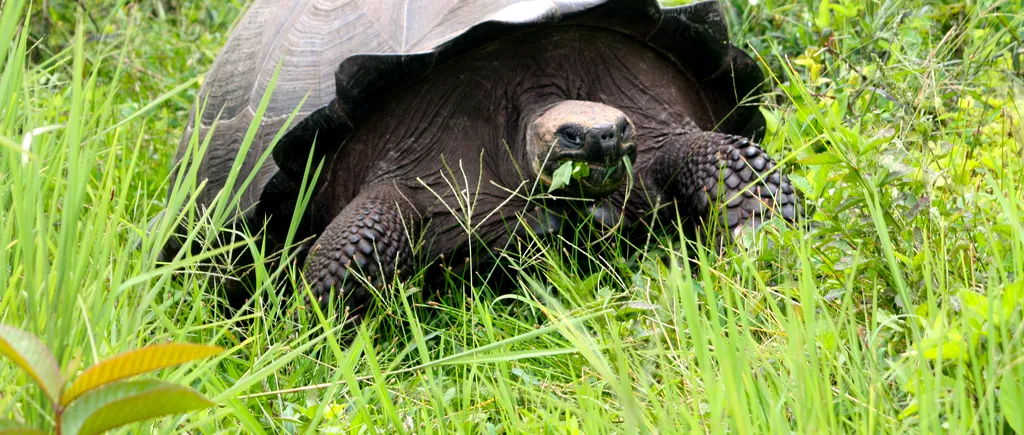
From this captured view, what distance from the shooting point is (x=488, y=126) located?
311 cm

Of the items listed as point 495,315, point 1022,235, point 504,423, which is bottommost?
point 495,315

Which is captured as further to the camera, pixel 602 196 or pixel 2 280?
pixel 602 196

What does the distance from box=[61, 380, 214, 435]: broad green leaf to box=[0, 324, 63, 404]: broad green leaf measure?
0.17 feet

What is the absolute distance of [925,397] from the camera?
1.29 meters

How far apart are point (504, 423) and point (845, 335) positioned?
60cm

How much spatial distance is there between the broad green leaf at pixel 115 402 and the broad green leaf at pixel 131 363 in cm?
3

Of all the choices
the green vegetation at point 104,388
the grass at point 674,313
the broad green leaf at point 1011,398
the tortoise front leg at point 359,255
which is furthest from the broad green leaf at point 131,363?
the tortoise front leg at point 359,255

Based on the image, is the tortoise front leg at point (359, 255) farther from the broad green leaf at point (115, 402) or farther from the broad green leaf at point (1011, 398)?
the broad green leaf at point (1011, 398)

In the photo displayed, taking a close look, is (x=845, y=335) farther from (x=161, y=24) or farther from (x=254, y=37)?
(x=161, y=24)

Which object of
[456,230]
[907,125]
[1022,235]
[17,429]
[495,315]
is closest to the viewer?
[17,429]

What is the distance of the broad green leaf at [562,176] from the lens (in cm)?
267

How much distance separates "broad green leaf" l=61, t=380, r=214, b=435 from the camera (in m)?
1.10

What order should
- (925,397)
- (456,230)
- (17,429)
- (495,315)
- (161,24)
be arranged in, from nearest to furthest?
(17,429) → (925,397) → (495,315) → (456,230) → (161,24)

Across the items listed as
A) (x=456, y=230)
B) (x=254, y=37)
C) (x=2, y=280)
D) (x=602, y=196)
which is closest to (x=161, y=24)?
(x=254, y=37)
